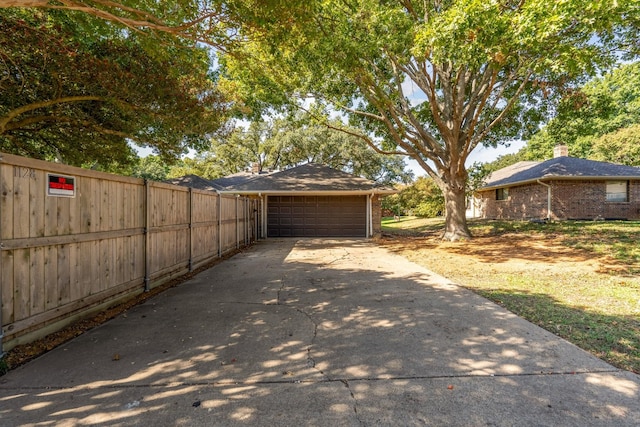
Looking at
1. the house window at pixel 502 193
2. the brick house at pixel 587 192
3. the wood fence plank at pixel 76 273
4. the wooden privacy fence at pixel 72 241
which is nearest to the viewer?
the wooden privacy fence at pixel 72 241

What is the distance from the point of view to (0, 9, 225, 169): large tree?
6.26m

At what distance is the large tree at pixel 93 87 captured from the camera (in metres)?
6.26

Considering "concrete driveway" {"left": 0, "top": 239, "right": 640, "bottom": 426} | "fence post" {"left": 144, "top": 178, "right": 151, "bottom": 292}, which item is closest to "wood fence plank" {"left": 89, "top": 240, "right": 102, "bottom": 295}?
"concrete driveway" {"left": 0, "top": 239, "right": 640, "bottom": 426}

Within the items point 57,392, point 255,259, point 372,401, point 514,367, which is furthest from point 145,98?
point 514,367

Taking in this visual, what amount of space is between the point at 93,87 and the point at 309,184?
Result: 8814 millimetres

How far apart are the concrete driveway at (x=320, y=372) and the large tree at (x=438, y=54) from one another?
498cm

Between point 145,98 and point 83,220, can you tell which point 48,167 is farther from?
point 145,98

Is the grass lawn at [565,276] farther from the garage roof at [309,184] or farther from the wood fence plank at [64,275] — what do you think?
the wood fence plank at [64,275]

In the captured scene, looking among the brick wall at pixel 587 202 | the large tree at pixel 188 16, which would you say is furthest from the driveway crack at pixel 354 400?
the brick wall at pixel 587 202

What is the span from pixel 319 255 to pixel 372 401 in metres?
7.07

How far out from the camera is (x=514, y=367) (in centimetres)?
271

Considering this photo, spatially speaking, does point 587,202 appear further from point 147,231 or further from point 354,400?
point 147,231

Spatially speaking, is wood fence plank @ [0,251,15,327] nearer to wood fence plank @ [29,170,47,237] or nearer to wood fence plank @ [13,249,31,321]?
wood fence plank @ [13,249,31,321]

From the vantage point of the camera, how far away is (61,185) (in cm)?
340
